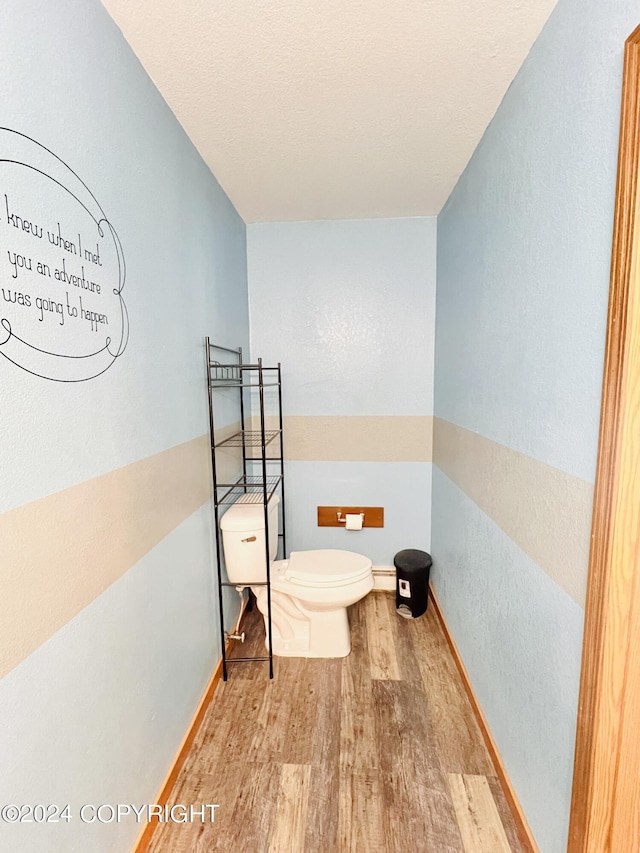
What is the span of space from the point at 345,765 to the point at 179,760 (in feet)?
1.93

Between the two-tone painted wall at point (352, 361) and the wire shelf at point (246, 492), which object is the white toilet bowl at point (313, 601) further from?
the two-tone painted wall at point (352, 361)

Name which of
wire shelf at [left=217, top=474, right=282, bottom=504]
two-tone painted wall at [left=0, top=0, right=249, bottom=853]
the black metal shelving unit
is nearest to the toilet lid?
the black metal shelving unit

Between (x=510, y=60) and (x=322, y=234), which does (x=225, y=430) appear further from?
(x=510, y=60)

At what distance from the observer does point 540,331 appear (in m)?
→ 1.13

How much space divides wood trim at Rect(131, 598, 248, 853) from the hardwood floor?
0.02m

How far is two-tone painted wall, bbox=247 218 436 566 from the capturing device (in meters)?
2.45

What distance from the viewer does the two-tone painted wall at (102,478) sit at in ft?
2.57

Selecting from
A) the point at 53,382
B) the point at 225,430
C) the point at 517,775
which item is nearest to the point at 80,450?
the point at 53,382

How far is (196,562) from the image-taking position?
1670mm

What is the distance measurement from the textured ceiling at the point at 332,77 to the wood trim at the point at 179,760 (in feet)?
7.37

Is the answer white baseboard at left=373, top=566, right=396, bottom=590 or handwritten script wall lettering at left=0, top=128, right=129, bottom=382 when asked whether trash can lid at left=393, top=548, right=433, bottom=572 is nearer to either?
white baseboard at left=373, top=566, right=396, bottom=590

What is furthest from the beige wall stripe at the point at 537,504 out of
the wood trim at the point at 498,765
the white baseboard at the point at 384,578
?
the white baseboard at the point at 384,578

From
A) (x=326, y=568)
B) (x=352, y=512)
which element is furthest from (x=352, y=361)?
(x=326, y=568)

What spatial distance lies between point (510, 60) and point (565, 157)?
51 cm
